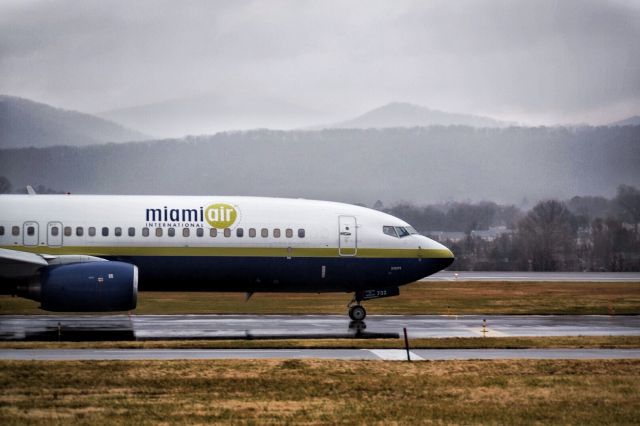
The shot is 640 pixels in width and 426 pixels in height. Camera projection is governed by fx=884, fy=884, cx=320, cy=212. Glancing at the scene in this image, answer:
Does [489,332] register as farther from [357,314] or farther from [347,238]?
[347,238]

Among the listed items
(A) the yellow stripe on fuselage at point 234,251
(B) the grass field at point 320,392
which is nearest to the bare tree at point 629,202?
(A) the yellow stripe on fuselage at point 234,251

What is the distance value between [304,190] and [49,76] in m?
49.8

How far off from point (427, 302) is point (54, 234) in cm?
2126

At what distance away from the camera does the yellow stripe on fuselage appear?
31.5 m

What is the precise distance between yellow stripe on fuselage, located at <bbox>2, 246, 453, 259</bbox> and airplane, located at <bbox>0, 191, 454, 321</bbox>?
0.12ft

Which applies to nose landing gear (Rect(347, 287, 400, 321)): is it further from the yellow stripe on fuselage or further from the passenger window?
the passenger window

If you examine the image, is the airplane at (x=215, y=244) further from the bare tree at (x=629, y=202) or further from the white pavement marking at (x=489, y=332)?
the bare tree at (x=629, y=202)

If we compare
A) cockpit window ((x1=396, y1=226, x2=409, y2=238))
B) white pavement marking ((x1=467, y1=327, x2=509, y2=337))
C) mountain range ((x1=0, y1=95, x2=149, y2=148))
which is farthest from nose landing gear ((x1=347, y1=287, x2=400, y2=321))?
mountain range ((x1=0, y1=95, x2=149, y2=148))

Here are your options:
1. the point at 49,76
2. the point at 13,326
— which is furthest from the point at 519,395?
the point at 49,76

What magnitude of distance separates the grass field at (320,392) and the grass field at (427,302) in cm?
1761

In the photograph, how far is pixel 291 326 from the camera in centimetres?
3269

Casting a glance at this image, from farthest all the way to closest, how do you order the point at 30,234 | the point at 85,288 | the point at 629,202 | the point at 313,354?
the point at 629,202
the point at 30,234
the point at 85,288
the point at 313,354

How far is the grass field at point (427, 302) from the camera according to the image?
40.7 m

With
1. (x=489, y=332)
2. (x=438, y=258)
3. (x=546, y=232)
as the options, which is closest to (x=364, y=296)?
(x=438, y=258)
